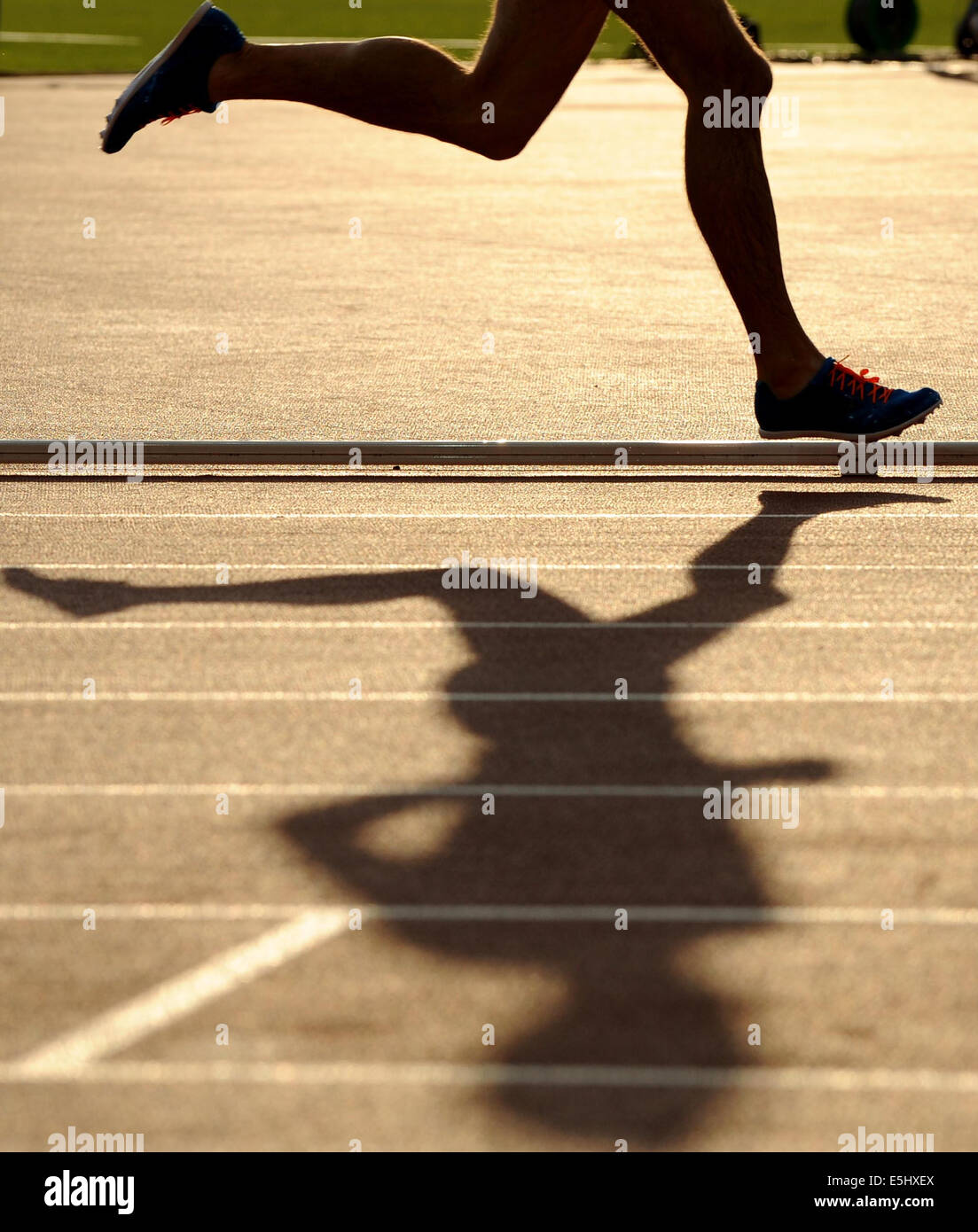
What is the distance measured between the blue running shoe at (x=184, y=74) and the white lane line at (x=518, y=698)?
2.57 meters

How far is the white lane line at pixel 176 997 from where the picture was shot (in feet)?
9.11

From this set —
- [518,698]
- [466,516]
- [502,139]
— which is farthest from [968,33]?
[518,698]

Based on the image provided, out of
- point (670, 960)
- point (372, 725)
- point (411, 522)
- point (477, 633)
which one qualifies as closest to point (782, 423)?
point (411, 522)

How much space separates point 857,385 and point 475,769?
8.52ft

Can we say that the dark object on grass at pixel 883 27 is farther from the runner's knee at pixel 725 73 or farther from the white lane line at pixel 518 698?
the white lane line at pixel 518 698

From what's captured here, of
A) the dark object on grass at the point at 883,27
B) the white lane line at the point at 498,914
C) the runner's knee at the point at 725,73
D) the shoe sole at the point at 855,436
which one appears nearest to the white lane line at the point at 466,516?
the shoe sole at the point at 855,436

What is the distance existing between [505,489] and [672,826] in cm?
252

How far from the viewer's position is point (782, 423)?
236 inches

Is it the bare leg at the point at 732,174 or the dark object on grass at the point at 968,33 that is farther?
the dark object on grass at the point at 968,33

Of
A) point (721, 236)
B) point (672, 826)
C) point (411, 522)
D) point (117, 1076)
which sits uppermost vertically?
point (721, 236)

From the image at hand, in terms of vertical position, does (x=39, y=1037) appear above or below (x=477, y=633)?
below

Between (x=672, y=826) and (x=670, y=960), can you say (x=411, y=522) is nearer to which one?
(x=672, y=826)

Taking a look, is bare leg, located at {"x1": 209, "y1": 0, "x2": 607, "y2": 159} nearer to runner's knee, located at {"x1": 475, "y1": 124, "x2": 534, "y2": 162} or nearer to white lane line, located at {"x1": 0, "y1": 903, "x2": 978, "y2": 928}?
runner's knee, located at {"x1": 475, "y1": 124, "x2": 534, "y2": 162}

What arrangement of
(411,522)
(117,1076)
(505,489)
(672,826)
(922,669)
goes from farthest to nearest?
1. (505,489)
2. (411,522)
3. (922,669)
4. (672,826)
5. (117,1076)
